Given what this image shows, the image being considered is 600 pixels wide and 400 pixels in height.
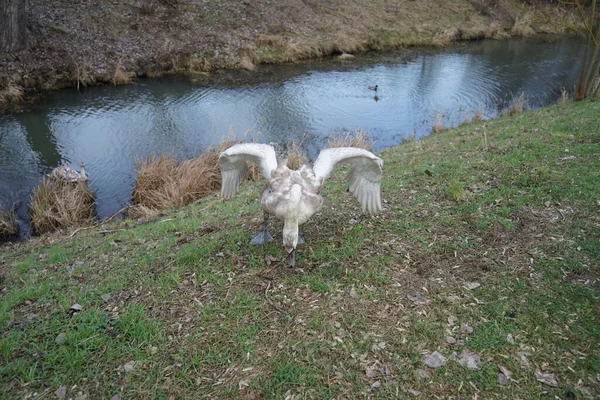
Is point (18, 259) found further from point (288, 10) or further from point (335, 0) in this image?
point (335, 0)

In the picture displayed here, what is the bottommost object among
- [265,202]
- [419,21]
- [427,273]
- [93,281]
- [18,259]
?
[18,259]

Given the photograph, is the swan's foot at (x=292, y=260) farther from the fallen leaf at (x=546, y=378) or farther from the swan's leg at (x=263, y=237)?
the fallen leaf at (x=546, y=378)

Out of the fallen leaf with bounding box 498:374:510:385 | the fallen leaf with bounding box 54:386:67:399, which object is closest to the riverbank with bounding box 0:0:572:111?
the fallen leaf with bounding box 54:386:67:399

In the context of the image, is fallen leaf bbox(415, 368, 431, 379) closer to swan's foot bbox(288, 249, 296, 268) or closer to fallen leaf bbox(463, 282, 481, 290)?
fallen leaf bbox(463, 282, 481, 290)

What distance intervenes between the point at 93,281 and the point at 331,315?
3.42 metres

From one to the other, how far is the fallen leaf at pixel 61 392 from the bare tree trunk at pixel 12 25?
18.2 m

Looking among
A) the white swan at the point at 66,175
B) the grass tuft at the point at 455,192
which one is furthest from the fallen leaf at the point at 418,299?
the white swan at the point at 66,175

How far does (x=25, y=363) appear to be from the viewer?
3.94m

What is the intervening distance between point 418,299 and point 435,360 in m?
0.84

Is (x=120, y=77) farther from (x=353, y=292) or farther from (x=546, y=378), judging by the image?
(x=546, y=378)

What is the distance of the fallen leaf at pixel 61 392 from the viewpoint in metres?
3.67

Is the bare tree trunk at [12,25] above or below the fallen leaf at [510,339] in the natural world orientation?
above

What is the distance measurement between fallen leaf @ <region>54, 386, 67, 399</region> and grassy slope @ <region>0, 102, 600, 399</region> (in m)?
0.07

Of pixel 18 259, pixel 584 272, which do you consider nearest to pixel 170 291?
pixel 18 259
